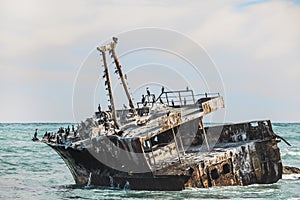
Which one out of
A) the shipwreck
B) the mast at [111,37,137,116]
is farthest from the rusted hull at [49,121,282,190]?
the mast at [111,37,137,116]

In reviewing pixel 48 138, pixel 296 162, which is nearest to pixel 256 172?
pixel 48 138

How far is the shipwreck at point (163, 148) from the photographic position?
765 inches

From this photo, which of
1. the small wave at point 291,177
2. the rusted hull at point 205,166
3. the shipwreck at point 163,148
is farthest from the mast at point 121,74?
the small wave at point 291,177

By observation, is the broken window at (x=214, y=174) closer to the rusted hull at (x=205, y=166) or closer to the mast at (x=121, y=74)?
the rusted hull at (x=205, y=166)

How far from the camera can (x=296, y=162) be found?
3566cm

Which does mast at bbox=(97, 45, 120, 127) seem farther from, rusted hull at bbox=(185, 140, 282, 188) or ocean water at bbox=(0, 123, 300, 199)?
rusted hull at bbox=(185, 140, 282, 188)

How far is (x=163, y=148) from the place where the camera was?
21500 mm

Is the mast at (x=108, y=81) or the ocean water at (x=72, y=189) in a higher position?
the mast at (x=108, y=81)

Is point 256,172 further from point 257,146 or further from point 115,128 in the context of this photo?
point 115,128

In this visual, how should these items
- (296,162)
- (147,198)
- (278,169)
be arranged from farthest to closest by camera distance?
(296,162), (278,169), (147,198)

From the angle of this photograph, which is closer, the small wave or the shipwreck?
the shipwreck

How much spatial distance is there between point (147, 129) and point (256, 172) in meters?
5.14

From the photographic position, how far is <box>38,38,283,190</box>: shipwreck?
19438mm

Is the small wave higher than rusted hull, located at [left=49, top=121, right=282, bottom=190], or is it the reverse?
rusted hull, located at [left=49, top=121, right=282, bottom=190]
